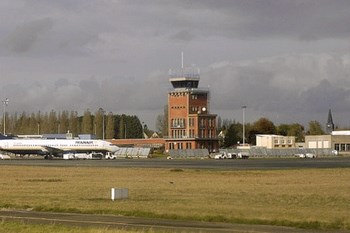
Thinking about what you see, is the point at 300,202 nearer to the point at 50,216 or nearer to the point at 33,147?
the point at 50,216

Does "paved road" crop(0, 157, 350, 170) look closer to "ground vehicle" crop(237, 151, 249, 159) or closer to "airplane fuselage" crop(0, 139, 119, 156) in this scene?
"airplane fuselage" crop(0, 139, 119, 156)

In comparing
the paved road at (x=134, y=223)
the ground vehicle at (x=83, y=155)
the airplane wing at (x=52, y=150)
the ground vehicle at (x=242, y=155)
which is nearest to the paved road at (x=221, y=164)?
the ground vehicle at (x=83, y=155)

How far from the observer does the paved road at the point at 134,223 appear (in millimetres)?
27625

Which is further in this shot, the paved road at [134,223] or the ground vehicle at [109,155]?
the ground vehicle at [109,155]

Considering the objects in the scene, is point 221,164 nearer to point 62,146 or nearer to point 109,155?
point 109,155

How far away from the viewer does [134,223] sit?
2977 centimetres

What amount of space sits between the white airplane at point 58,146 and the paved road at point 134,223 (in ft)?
406

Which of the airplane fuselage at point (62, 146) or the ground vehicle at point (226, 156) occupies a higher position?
the airplane fuselage at point (62, 146)

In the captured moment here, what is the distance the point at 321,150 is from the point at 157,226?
153940mm

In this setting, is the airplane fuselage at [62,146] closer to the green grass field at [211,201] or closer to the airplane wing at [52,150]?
the airplane wing at [52,150]

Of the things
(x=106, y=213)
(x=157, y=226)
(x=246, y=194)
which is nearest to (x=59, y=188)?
(x=246, y=194)

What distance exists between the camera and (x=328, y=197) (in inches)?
1689

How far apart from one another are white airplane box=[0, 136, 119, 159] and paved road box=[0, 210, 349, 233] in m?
124

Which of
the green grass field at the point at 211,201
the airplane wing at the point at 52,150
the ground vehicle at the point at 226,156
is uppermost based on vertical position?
the airplane wing at the point at 52,150
